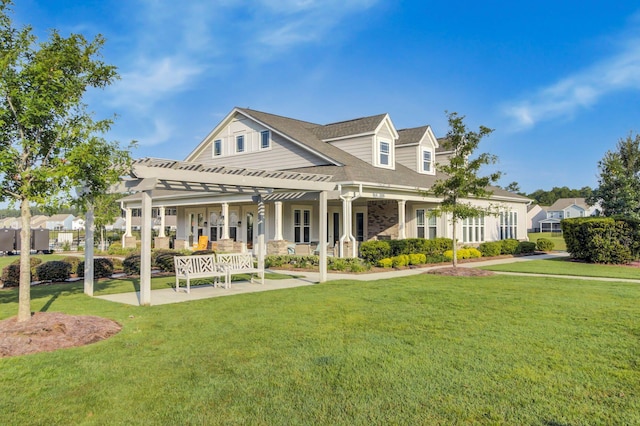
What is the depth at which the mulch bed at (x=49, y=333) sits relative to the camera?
19.2ft

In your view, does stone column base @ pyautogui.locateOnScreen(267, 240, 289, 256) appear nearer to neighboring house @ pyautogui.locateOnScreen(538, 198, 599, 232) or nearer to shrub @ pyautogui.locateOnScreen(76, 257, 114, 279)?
shrub @ pyautogui.locateOnScreen(76, 257, 114, 279)

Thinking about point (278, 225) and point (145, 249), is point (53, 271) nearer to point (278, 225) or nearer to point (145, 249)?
point (145, 249)

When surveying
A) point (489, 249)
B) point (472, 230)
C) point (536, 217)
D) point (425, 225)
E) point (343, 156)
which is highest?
point (343, 156)

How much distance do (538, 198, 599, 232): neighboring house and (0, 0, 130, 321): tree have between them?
85715 millimetres

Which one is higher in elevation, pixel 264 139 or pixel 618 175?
pixel 264 139

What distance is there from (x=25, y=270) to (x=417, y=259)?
14.2m

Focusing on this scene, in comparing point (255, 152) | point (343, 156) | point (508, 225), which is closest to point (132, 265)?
point (255, 152)

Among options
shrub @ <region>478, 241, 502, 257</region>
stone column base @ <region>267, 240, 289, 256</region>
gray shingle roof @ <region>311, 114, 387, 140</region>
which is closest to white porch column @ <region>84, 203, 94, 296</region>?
stone column base @ <region>267, 240, 289, 256</region>

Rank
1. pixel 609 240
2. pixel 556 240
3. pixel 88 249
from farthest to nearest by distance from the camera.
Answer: pixel 556 240 < pixel 609 240 < pixel 88 249

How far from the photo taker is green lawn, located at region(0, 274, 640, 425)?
3.92m

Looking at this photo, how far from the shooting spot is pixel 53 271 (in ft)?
43.4

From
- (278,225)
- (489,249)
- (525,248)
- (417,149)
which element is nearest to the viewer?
(278,225)

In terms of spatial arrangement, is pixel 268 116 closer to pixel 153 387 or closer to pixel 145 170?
pixel 145 170

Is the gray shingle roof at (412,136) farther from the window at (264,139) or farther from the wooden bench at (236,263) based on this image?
the wooden bench at (236,263)
